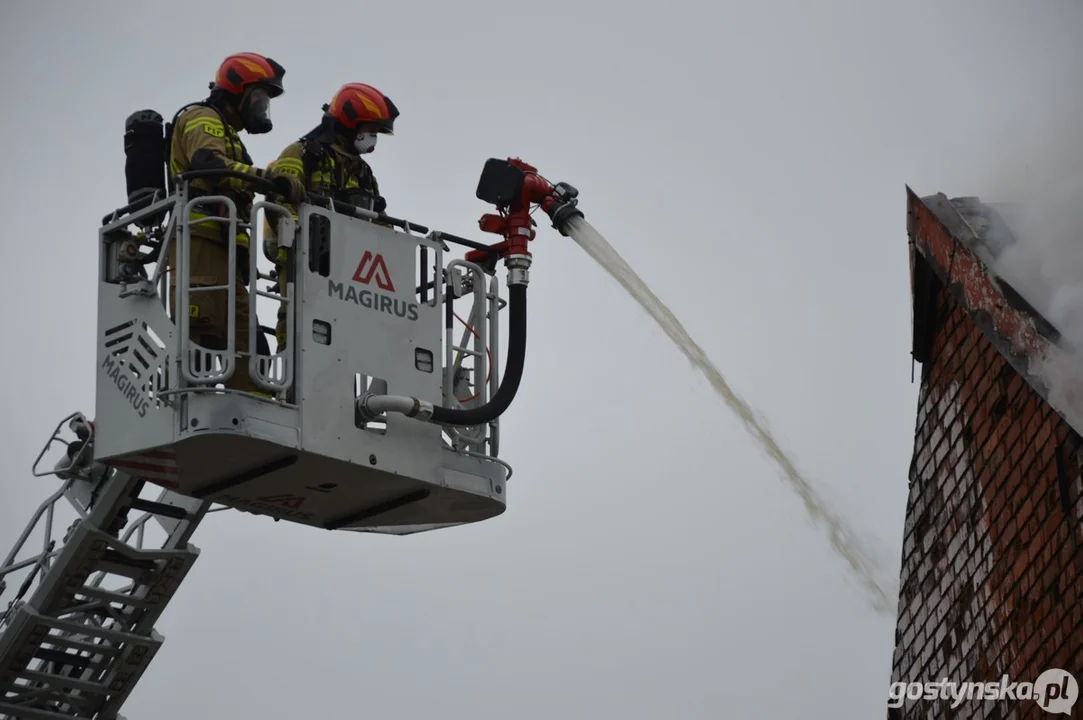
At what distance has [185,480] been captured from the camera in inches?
482

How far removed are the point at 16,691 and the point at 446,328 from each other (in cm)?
439

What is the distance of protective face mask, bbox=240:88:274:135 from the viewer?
13117mm

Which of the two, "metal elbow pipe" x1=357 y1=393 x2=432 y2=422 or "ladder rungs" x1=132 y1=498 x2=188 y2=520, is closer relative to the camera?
"metal elbow pipe" x1=357 y1=393 x2=432 y2=422

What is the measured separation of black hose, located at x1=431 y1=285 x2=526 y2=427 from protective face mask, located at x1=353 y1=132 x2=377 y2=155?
4.98 ft

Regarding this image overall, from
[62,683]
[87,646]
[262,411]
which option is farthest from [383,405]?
[62,683]

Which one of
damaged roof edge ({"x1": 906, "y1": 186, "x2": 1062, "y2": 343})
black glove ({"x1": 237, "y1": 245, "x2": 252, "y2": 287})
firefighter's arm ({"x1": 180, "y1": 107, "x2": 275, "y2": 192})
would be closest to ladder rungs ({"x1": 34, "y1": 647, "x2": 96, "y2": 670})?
black glove ({"x1": 237, "y1": 245, "x2": 252, "y2": 287})

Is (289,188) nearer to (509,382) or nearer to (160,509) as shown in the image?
Result: (509,382)

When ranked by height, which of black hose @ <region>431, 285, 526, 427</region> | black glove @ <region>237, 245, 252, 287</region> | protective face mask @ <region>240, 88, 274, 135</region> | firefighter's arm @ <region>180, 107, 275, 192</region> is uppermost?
protective face mask @ <region>240, 88, 274, 135</region>

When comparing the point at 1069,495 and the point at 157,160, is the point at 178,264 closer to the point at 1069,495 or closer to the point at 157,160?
the point at 157,160

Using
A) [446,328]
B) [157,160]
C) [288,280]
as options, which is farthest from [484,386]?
[157,160]

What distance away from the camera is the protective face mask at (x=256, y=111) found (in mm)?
13117

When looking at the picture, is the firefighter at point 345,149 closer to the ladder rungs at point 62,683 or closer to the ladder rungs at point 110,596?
the ladder rungs at point 110,596

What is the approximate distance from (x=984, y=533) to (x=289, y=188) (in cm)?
510

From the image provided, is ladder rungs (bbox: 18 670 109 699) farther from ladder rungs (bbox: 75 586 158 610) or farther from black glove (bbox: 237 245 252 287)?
black glove (bbox: 237 245 252 287)
